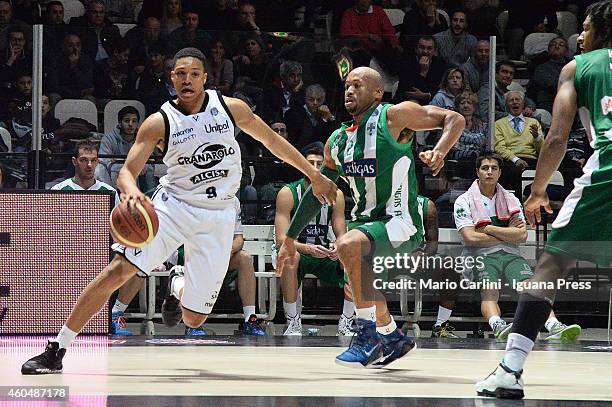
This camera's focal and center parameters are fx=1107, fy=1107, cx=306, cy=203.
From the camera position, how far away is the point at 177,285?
23.9 ft

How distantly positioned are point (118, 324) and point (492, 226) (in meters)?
3.35

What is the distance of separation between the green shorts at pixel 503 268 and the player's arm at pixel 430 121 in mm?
3086

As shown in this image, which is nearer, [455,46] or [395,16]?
[455,46]

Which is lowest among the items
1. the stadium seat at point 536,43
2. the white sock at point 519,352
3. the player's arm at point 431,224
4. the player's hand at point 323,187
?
the white sock at point 519,352

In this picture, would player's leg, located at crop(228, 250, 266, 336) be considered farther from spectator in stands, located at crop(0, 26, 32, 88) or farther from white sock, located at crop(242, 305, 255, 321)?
spectator in stands, located at crop(0, 26, 32, 88)

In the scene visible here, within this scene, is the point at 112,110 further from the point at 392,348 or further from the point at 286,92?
the point at 392,348

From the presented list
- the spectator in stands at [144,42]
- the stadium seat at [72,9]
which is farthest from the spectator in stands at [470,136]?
the stadium seat at [72,9]

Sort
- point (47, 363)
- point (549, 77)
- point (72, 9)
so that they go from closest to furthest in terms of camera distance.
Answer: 1. point (47, 363)
2. point (549, 77)
3. point (72, 9)

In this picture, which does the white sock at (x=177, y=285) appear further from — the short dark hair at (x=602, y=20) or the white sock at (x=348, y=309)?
the short dark hair at (x=602, y=20)

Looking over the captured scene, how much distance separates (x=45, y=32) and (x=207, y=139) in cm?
349

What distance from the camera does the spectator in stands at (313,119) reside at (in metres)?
9.80

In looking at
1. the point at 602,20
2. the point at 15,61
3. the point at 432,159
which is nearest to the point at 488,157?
the point at 432,159

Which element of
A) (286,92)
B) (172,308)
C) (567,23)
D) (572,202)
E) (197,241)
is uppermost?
(567,23)

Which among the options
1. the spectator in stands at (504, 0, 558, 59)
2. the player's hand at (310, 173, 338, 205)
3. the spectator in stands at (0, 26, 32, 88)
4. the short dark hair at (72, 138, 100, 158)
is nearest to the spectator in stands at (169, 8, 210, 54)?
the short dark hair at (72, 138, 100, 158)
